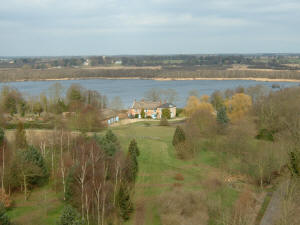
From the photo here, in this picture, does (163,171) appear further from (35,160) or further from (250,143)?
(35,160)

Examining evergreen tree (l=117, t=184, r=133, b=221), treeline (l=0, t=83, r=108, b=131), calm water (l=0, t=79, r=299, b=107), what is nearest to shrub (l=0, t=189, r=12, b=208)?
evergreen tree (l=117, t=184, r=133, b=221)

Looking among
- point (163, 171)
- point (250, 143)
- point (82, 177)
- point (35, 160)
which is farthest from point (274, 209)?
point (35, 160)

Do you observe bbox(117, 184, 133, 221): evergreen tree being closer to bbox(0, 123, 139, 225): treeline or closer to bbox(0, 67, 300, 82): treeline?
bbox(0, 123, 139, 225): treeline

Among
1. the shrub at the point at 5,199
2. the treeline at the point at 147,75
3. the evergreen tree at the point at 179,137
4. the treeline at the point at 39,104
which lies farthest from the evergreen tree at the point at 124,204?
the treeline at the point at 147,75

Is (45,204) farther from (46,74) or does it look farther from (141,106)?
(46,74)

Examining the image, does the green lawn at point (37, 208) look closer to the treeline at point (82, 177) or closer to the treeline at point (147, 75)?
the treeline at point (82, 177)

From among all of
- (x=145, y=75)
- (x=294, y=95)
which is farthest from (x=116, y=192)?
(x=145, y=75)
